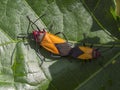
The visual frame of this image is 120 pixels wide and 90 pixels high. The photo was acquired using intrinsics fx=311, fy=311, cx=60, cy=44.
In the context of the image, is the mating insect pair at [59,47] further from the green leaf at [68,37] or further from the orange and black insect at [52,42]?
the green leaf at [68,37]

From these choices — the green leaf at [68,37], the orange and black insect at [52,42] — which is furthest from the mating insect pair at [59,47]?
the green leaf at [68,37]

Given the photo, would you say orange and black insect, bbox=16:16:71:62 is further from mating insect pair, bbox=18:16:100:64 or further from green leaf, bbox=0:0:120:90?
green leaf, bbox=0:0:120:90

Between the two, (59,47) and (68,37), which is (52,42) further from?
(68,37)

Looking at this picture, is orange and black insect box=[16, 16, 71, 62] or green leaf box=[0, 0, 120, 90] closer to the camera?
green leaf box=[0, 0, 120, 90]

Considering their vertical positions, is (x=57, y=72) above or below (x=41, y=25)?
below

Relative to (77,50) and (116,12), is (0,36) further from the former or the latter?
(116,12)

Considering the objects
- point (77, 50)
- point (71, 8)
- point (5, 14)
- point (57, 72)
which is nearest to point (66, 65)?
point (57, 72)

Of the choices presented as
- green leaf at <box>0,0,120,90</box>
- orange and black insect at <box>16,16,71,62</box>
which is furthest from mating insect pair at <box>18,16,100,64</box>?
green leaf at <box>0,0,120,90</box>
